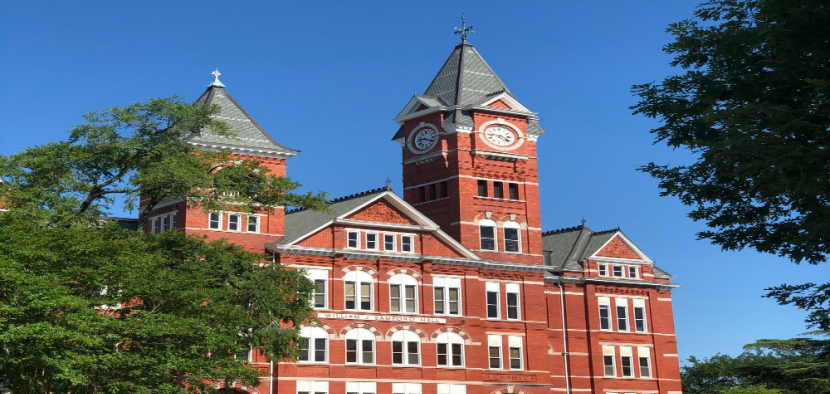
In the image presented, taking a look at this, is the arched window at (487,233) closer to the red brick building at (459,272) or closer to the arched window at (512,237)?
the red brick building at (459,272)

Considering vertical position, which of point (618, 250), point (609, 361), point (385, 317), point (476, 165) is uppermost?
point (476, 165)

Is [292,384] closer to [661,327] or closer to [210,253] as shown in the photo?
[210,253]

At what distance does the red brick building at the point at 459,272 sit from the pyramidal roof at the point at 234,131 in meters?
0.11

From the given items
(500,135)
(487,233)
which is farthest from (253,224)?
(500,135)

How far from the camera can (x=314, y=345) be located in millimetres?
57875

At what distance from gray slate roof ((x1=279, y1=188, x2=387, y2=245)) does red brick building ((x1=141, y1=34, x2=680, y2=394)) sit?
6.0 inches

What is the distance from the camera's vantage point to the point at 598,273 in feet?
234

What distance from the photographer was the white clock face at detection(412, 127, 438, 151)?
66625mm

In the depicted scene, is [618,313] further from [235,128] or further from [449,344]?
[235,128]

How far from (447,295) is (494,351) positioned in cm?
482

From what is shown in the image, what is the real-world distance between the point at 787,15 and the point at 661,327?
1965 inches

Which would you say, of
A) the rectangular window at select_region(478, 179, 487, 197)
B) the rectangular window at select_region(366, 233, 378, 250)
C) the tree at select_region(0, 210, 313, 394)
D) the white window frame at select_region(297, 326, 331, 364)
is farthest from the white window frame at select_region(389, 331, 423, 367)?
the tree at select_region(0, 210, 313, 394)

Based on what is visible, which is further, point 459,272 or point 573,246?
point 573,246

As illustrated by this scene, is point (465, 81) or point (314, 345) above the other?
point (465, 81)
